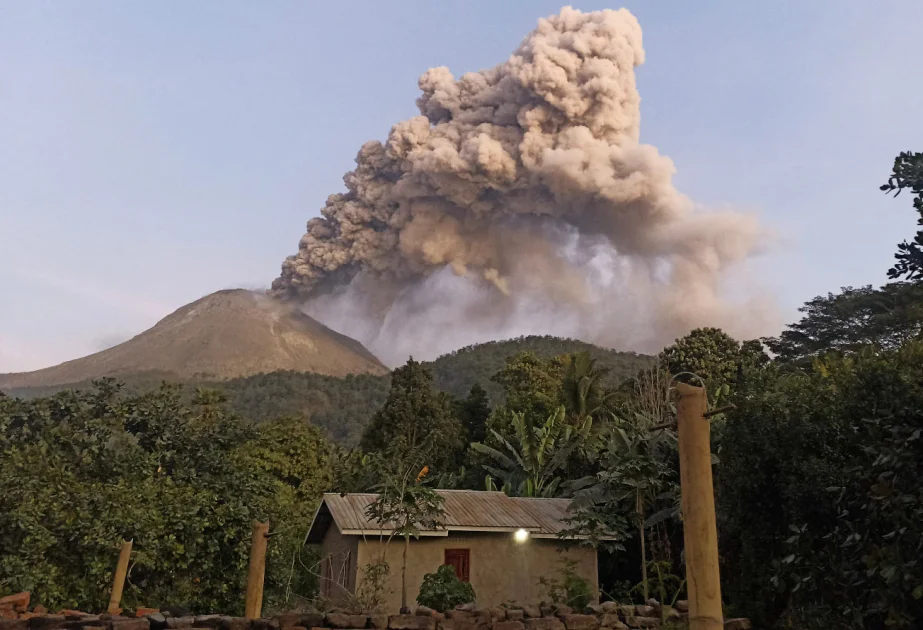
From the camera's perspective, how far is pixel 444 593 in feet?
42.6

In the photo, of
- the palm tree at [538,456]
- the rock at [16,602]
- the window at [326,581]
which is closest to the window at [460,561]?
the window at [326,581]

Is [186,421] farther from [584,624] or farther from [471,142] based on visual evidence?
[471,142]

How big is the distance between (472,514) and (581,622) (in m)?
5.80

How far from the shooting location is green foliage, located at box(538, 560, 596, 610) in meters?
14.4

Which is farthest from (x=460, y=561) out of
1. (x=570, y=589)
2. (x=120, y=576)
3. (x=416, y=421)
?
(x=416, y=421)

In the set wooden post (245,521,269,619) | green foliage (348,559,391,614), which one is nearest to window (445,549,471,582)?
green foliage (348,559,391,614)

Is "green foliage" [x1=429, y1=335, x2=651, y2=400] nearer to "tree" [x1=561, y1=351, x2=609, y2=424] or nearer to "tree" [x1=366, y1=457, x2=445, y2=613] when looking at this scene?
"tree" [x1=561, y1=351, x2=609, y2=424]

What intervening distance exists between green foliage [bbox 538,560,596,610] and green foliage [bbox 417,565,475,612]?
1.72 meters

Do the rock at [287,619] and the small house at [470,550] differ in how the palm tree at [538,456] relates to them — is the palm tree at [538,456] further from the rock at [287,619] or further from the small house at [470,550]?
the rock at [287,619]

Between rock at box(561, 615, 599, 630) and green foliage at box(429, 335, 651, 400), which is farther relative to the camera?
green foliage at box(429, 335, 651, 400)

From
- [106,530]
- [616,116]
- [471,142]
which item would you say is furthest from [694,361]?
[106,530]

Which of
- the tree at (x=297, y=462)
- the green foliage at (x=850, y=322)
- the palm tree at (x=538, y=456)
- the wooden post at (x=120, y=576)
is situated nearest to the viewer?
the wooden post at (x=120, y=576)

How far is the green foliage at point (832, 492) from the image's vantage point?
598 cm

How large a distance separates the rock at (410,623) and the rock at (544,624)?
1.42 meters
